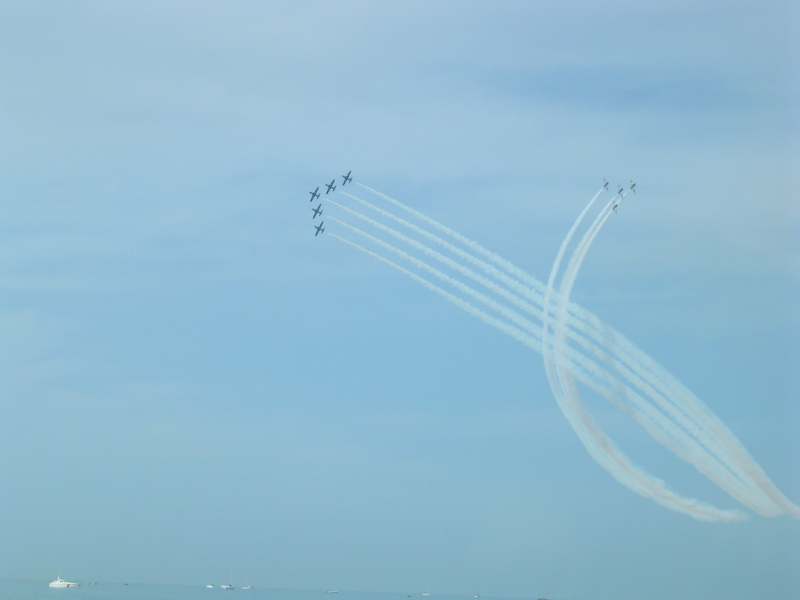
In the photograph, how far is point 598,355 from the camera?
11156cm

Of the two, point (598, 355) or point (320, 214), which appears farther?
point (320, 214)

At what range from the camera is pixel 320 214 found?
138 metres

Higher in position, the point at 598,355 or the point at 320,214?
the point at 320,214

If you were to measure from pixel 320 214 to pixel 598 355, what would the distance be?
39836 mm
